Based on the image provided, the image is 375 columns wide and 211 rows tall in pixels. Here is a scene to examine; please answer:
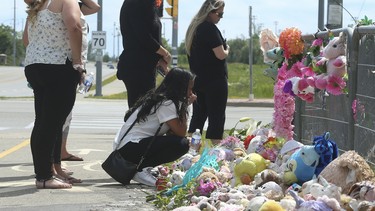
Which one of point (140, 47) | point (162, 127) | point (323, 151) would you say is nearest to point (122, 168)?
point (162, 127)

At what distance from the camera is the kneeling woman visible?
6543 mm

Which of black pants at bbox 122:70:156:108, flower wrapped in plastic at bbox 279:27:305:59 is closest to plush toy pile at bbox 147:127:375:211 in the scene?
black pants at bbox 122:70:156:108

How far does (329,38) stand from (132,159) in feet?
6.35

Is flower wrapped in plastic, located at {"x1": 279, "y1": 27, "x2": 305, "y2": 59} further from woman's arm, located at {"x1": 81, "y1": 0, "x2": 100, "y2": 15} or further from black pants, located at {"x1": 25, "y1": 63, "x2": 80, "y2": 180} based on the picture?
black pants, located at {"x1": 25, "y1": 63, "x2": 80, "y2": 180}

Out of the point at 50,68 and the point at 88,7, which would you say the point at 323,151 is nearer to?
the point at 50,68

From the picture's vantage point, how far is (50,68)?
6344 mm

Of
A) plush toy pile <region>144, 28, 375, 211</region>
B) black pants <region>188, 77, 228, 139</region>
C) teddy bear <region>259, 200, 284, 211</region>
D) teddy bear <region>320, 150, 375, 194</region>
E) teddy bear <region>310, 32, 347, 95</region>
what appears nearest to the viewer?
teddy bear <region>259, 200, 284, 211</region>

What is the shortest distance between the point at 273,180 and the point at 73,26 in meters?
2.07

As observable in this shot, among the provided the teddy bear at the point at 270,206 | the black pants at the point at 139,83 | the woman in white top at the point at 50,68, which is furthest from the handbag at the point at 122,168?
the teddy bear at the point at 270,206

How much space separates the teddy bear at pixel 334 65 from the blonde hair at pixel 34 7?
2.34 metres

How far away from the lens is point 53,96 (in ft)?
20.9

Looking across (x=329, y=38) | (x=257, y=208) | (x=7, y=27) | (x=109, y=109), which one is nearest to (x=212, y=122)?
(x=329, y=38)

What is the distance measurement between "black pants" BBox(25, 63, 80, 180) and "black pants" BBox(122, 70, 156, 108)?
0.91m

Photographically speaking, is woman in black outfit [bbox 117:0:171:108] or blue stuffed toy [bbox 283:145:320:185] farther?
woman in black outfit [bbox 117:0:171:108]
